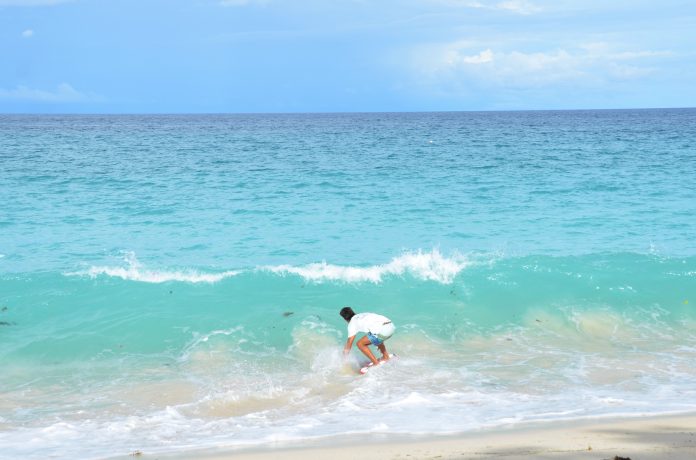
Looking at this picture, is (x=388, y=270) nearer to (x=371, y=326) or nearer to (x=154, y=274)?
(x=371, y=326)

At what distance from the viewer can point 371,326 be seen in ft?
35.4

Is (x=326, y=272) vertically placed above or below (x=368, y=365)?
above

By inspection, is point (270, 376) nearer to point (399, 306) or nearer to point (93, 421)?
point (93, 421)

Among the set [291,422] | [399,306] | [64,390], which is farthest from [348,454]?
[399,306]

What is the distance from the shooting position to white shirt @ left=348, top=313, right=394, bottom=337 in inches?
424

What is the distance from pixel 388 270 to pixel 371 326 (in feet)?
16.2

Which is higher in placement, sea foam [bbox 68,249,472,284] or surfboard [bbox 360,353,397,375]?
sea foam [bbox 68,249,472,284]

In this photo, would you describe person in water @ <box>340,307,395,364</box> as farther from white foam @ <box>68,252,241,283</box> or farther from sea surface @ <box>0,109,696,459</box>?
white foam @ <box>68,252,241,283</box>

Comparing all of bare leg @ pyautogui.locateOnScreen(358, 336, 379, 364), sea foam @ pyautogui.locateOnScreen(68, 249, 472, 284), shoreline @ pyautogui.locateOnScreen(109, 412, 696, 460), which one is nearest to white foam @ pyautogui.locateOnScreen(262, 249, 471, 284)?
sea foam @ pyautogui.locateOnScreen(68, 249, 472, 284)

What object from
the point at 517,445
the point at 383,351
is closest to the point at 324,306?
the point at 383,351

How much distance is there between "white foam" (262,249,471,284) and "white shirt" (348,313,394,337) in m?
4.25

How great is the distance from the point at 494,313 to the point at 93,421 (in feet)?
25.8

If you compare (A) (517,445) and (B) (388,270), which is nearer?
(A) (517,445)

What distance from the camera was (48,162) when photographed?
35094mm
